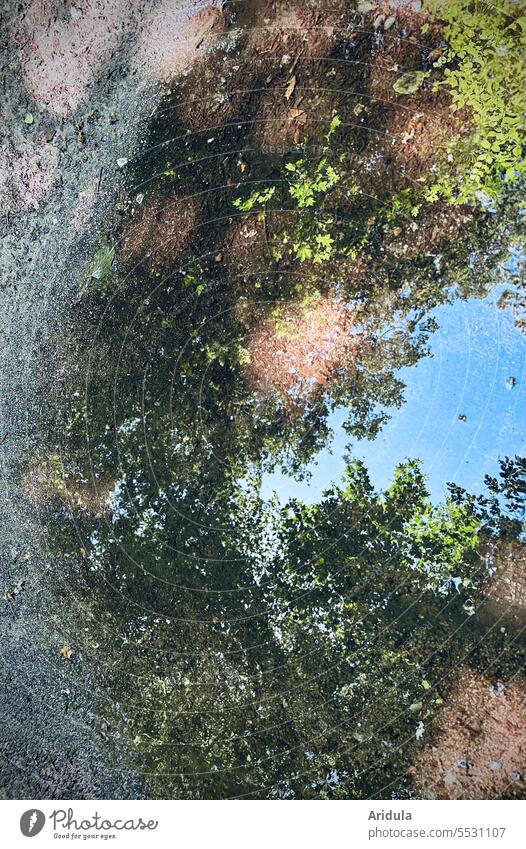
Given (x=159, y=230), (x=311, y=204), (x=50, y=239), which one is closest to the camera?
(x=311, y=204)

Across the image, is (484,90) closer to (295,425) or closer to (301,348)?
(301,348)

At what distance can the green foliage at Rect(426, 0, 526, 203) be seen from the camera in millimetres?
1620

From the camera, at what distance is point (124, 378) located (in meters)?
1.85

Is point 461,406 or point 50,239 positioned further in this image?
point 50,239

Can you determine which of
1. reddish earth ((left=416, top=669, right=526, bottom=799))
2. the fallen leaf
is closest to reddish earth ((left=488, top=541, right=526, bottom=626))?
reddish earth ((left=416, top=669, right=526, bottom=799))

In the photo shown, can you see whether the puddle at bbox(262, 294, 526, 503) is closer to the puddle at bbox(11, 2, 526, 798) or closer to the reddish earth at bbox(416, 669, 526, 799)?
the puddle at bbox(11, 2, 526, 798)

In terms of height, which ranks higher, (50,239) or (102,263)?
(50,239)

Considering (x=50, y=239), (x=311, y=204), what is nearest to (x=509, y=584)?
(x=311, y=204)

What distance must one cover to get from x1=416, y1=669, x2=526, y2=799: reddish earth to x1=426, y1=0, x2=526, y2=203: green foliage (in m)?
1.44

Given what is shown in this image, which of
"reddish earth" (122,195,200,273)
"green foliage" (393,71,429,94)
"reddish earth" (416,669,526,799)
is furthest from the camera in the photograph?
"reddish earth" (122,195,200,273)
